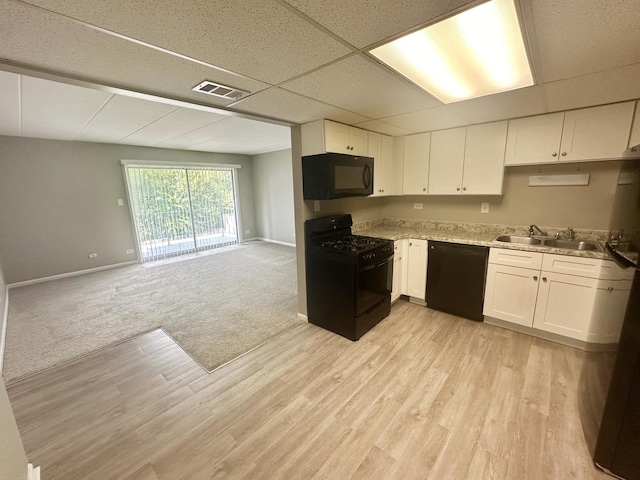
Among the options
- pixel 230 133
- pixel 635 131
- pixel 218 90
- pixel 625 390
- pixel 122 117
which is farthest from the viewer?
pixel 230 133

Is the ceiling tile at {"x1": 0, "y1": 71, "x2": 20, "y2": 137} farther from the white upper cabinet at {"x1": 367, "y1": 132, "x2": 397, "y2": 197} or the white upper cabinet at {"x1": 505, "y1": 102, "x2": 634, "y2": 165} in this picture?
the white upper cabinet at {"x1": 505, "y1": 102, "x2": 634, "y2": 165}

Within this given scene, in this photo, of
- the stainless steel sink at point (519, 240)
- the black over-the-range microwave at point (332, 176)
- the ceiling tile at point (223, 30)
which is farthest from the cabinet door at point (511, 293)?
the ceiling tile at point (223, 30)

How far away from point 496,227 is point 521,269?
2.47ft

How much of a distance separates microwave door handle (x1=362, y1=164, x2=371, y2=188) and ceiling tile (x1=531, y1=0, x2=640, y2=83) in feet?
5.36

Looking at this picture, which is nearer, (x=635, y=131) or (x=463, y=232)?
(x=635, y=131)

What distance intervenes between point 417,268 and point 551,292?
1269 millimetres

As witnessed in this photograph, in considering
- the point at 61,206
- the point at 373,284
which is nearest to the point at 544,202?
the point at 373,284

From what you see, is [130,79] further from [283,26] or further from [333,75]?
[333,75]

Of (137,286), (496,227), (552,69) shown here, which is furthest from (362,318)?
(137,286)

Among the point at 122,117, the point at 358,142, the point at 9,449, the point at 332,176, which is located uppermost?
the point at 122,117

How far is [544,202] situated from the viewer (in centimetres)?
290

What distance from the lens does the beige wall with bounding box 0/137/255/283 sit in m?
4.25

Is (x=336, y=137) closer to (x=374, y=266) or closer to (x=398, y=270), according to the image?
(x=374, y=266)

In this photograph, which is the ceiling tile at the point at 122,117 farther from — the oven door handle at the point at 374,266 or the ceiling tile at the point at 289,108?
the oven door handle at the point at 374,266
